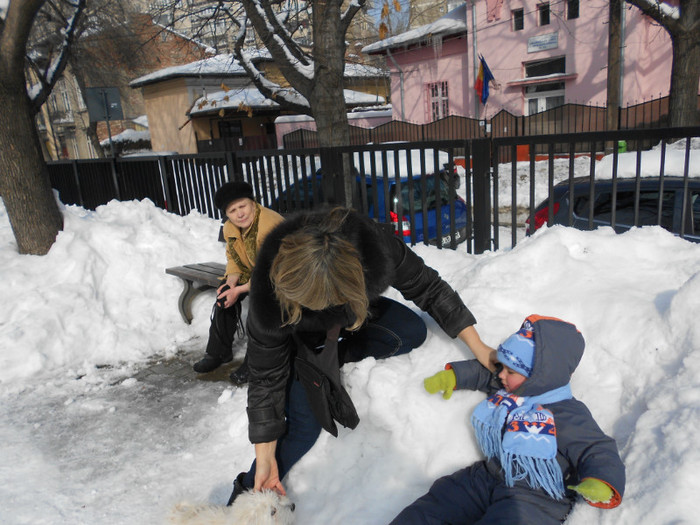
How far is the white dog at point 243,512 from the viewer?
7.11 ft

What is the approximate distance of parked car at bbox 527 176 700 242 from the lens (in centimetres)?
440

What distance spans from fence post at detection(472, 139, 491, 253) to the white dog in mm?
2978

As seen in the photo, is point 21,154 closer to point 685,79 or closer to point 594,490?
point 594,490

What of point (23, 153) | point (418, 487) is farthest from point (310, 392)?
point (23, 153)

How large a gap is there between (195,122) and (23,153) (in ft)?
89.5

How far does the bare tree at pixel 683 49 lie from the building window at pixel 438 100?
13.3 m

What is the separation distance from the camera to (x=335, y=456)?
9.50 ft

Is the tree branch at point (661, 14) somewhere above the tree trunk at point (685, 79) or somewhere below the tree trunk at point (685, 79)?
above

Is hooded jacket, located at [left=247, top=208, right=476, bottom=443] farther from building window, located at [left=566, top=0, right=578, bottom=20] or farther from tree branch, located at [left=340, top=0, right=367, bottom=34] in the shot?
building window, located at [left=566, top=0, right=578, bottom=20]

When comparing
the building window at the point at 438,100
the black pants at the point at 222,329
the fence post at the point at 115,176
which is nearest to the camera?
the black pants at the point at 222,329

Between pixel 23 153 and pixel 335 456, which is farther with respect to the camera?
pixel 23 153

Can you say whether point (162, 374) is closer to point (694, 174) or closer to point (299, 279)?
point (299, 279)

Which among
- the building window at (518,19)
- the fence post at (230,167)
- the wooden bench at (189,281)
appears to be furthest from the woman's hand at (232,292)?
the building window at (518,19)

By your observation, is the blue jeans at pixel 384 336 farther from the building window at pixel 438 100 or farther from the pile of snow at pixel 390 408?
the building window at pixel 438 100
